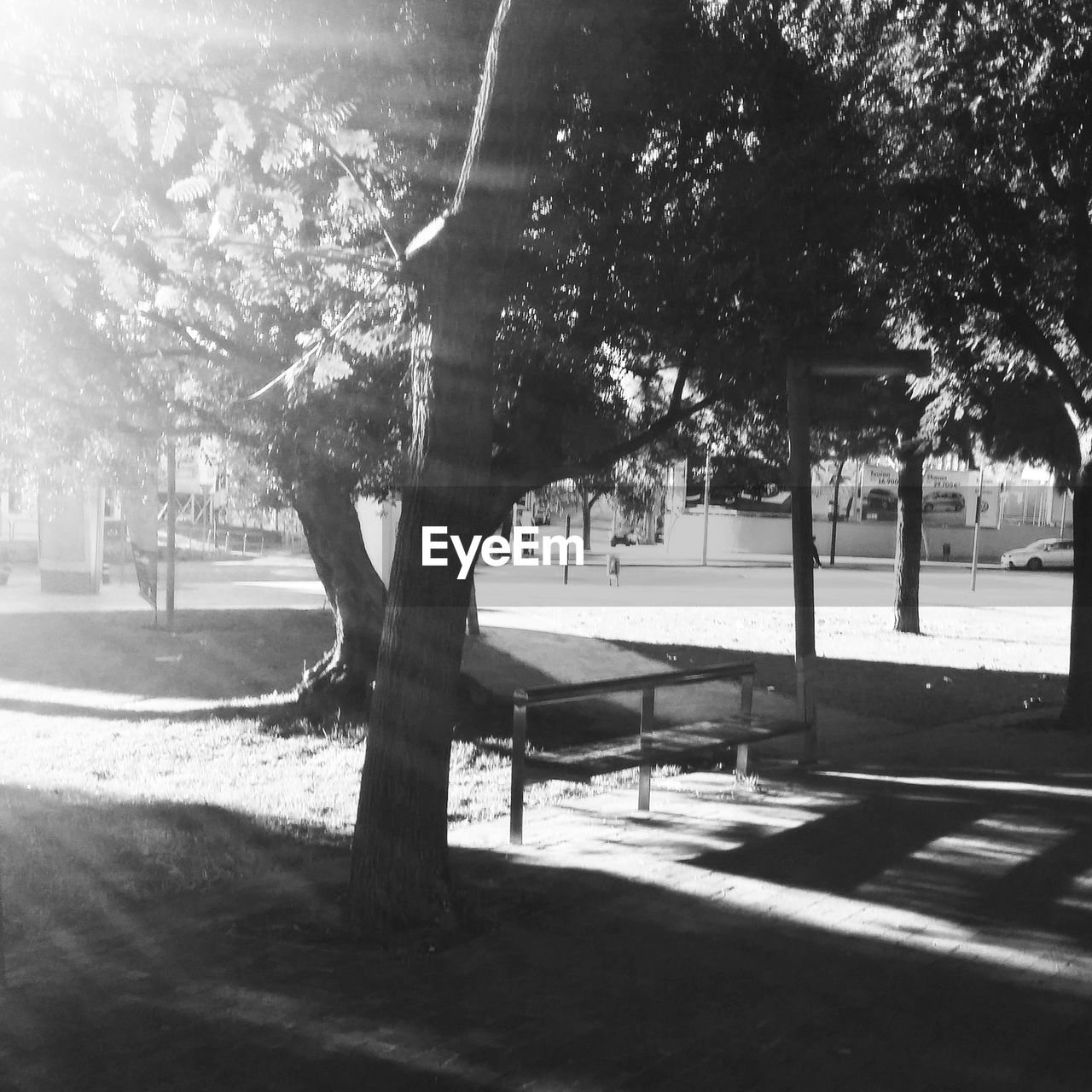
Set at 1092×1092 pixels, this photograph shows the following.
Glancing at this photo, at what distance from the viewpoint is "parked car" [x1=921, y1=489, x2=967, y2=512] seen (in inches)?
2402

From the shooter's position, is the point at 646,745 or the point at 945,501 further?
the point at 945,501

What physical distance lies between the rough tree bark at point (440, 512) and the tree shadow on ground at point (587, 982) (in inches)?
13.7

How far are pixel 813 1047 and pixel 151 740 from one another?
26.2ft

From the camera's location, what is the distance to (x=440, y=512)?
18.1 ft

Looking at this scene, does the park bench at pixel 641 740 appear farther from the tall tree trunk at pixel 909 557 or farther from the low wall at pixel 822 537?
the low wall at pixel 822 537

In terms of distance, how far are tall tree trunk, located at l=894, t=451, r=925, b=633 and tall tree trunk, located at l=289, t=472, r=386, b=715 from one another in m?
12.4

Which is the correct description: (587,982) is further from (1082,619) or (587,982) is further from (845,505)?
(845,505)

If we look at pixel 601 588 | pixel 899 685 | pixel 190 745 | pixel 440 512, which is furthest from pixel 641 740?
pixel 601 588

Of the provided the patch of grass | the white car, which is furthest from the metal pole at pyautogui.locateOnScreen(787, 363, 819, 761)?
the white car

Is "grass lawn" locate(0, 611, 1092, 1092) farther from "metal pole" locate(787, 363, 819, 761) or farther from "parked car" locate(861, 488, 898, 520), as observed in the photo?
"parked car" locate(861, 488, 898, 520)

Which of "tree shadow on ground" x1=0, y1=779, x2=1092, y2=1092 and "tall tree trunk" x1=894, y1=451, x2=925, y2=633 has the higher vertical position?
"tall tree trunk" x1=894, y1=451, x2=925, y2=633

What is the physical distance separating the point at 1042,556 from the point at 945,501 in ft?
25.4

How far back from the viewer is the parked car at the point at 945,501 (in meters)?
61.0

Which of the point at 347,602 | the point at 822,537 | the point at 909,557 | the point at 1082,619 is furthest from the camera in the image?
the point at 822,537
